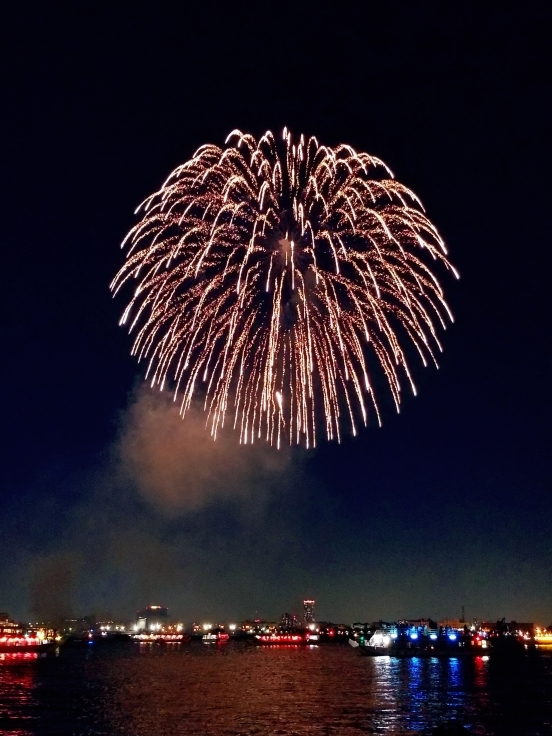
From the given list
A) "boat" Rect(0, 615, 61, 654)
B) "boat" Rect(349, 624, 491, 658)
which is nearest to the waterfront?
"boat" Rect(349, 624, 491, 658)

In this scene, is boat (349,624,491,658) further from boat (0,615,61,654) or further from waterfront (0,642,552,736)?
boat (0,615,61,654)

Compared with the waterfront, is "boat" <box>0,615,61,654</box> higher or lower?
higher

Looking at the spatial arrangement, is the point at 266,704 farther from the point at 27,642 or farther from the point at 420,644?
the point at 27,642

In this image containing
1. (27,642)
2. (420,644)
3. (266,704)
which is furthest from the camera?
(27,642)

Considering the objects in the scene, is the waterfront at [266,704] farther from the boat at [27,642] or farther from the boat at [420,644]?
the boat at [27,642]

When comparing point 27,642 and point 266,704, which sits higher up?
point 27,642

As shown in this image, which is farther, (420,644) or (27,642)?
(27,642)

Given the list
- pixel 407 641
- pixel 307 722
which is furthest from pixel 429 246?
pixel 407 641

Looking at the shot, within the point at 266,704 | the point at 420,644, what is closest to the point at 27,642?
the point at 420,644

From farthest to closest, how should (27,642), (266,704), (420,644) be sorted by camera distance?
1. (27,642)
2. (420,644)
3. (266,704)

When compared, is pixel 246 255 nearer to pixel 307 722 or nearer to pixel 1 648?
pixel 307 722

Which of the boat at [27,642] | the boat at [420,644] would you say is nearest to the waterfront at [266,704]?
the boat at [420,644]
